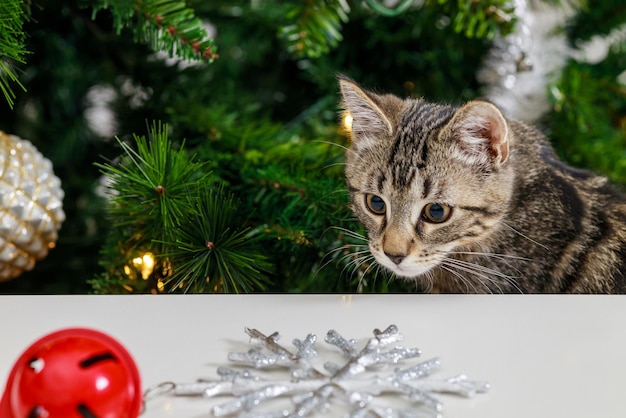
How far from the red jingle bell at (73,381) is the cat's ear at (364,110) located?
38 cm

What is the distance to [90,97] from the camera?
1.17 metres

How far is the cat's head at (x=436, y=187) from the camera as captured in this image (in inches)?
26.5

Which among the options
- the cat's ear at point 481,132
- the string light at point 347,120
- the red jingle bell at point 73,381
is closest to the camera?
the red jingle bell at point 73,381

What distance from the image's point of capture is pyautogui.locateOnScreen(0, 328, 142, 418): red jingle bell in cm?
42

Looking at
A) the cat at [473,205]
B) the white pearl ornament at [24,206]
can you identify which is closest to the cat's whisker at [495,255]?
the cat at [473,205]

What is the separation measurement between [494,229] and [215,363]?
33 centimetres

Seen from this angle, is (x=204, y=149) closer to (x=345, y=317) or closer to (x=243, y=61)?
(x=345, y=317)

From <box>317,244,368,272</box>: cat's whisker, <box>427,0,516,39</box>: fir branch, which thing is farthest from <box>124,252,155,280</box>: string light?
<box>427,0,516,39</box>: fir branch

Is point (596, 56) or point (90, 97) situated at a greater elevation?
point (596, 56)

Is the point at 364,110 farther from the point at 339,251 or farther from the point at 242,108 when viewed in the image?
the point at 242,108

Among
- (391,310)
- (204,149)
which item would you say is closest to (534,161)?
(391,310)

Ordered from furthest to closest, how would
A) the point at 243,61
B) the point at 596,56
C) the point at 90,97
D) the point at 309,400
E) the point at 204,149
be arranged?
the point at 596,56 → the point at 243,61 → the point at 90,97 → the point at 204,149 → the point at 309,400

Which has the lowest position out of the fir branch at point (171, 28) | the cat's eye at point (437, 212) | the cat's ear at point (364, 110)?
the cat's eye at point (437, 212)

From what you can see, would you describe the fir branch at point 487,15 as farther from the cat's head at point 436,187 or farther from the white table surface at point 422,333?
the white table surface at point 422,333
